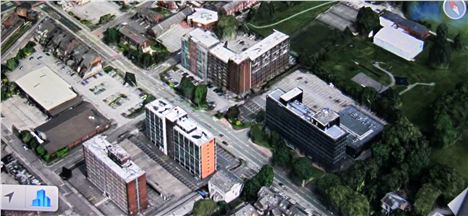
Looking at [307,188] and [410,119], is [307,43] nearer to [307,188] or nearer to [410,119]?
[410,119]

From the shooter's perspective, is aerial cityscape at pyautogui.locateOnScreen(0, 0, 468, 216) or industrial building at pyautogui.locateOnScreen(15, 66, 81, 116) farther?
industrial building at pyautogui.locateOnScreen(15, 66, 81, 116)

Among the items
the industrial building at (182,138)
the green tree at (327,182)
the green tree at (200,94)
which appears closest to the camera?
the green tree at (327,182)

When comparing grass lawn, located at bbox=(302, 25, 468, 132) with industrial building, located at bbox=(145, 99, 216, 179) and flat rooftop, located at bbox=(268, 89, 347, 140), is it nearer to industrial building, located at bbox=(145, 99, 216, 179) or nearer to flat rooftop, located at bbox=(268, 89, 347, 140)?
flat rooftop, located at bbox=(268, 89, 347, 140)

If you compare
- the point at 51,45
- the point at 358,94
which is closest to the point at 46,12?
the point at 51,45

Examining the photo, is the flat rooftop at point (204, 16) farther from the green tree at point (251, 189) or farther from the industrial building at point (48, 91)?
the green tree at point (251, 189)

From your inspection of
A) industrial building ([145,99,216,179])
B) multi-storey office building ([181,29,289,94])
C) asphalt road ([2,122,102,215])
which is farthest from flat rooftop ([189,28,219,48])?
asphalt road ([2,122,102,215])

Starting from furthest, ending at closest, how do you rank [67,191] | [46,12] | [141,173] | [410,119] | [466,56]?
[46,12] → [466,56] → [410,119] → [67,191] → [141,173]

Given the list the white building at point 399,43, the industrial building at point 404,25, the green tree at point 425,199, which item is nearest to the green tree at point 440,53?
the white building at point 399,43
